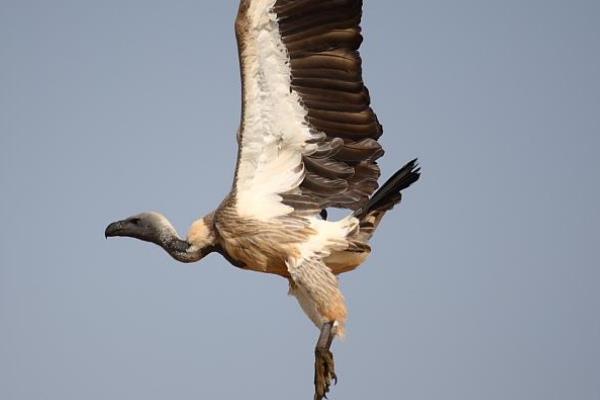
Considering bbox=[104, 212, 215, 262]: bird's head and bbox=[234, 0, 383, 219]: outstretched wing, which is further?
bbox=[104, 212, 215, 262]: bird's head

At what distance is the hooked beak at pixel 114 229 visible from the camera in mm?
15148

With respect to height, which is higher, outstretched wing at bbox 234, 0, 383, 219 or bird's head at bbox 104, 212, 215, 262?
outstretched wing at bbox 234, 0, 383, 219

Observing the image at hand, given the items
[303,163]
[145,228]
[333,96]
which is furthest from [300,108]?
[145,228]

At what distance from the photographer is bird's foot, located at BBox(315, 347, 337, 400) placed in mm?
13453

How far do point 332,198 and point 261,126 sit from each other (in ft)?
3.30

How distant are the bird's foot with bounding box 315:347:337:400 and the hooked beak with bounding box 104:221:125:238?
8.96 feet

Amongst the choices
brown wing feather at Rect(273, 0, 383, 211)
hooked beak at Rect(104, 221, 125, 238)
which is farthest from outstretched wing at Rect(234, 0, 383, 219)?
hooked beak at Rect(104, 221, 125, 238)

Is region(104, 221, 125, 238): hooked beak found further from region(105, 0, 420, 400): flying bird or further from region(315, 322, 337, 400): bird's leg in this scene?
region(315, 322, 337, 400): bird's leg

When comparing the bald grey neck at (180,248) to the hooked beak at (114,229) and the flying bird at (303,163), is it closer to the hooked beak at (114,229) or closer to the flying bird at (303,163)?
the flying bird at (303,163)

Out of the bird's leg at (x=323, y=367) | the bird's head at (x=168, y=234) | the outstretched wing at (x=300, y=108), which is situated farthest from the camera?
the bird's head at (x=168, y=234)

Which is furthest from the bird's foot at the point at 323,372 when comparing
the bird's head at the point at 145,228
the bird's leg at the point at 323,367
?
the bird's head at the point at 145,228

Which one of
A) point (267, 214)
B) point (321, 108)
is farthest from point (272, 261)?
point (321, 108)

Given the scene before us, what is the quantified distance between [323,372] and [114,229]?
295cm

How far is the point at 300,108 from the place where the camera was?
1428cm
